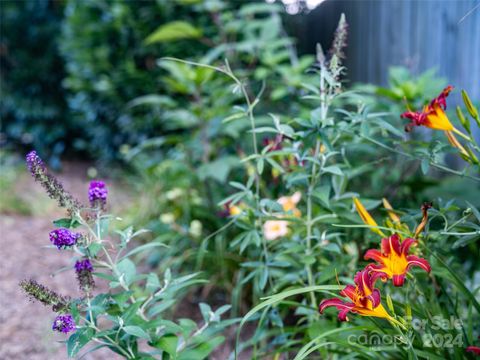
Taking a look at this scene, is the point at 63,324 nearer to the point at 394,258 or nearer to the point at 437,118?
the point at 394,258

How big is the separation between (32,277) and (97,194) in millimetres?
806

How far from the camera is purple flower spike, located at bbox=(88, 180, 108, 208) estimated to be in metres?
1.11

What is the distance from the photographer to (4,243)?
9.72ft

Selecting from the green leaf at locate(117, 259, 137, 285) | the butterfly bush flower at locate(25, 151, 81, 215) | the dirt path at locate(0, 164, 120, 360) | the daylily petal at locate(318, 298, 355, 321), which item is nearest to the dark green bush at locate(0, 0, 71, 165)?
the dirt path at locate(0, 164, 120, 360)

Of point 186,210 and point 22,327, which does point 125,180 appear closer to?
point 186,210

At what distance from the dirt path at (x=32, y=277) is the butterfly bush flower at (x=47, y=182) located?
12 cm

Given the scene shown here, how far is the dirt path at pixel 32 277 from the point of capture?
5.94ft

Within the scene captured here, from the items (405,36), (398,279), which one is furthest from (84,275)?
(405,36)

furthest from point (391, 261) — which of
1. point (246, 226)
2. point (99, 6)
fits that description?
point (99, 6)

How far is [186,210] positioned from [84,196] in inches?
66.0

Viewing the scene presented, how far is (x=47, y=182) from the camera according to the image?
1.04 meters

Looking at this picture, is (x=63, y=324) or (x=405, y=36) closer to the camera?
(x=63, y=324)

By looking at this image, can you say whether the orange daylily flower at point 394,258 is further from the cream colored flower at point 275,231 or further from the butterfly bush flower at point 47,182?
the cream colored flower at point 275,231

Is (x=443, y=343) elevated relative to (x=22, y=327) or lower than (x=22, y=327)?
elevated
